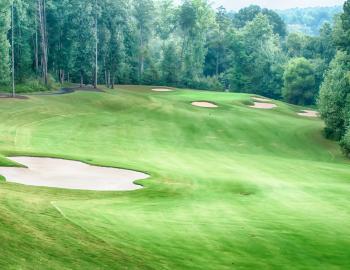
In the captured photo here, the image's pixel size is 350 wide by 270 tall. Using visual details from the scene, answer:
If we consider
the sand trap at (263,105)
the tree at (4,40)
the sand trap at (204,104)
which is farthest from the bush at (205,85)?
the tree at (4,40)

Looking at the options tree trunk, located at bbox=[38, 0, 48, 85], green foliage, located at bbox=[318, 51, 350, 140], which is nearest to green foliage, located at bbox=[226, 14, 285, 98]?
tree trunk, located at bbox=[38, 0, 48, 85]

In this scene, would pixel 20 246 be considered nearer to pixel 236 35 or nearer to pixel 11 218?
pixel 11 218

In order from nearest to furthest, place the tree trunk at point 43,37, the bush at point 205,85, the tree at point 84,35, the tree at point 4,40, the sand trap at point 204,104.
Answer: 1. the tree at point 4,40
2. the sand trap at point 204,104
3. the tree trunk at point 43,37
4. the tree at point 84,35
5. the bush at point 205,85

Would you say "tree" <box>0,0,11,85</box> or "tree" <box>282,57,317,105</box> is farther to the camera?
"tree" <box>282,57,317,105</box>

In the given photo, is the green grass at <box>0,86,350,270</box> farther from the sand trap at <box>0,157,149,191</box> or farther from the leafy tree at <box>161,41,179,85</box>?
the leafy tree at <box>161,41,179,85</box>

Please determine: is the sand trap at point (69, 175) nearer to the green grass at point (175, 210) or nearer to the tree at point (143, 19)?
the green grass at point (175, 210)

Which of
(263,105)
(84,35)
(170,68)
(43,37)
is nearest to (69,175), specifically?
(43,37)
